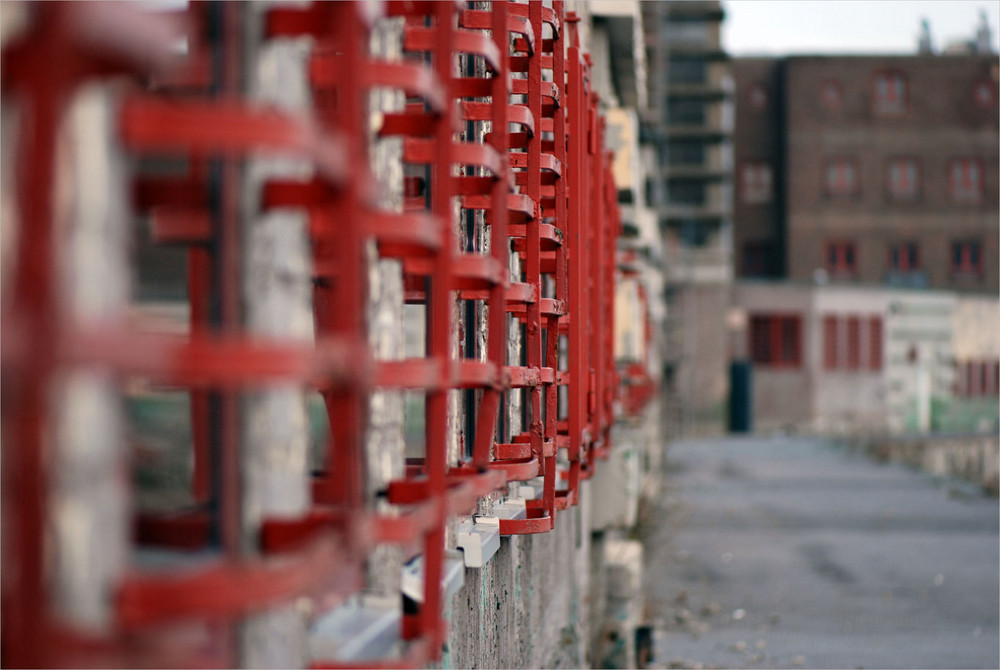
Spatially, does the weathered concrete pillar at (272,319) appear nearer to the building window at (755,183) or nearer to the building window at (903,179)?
the building window at (903,179)

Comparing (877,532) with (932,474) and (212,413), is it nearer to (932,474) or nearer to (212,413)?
(932,474)

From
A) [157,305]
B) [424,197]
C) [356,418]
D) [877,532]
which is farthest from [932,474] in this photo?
[356,418]

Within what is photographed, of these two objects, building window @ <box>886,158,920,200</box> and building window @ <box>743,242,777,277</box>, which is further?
building window @ <box>743,242,777,277</box>

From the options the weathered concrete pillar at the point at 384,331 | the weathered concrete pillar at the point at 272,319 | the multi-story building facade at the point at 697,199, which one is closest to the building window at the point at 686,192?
the multi-story building facade at the point at 697,199

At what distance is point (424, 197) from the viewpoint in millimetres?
3949

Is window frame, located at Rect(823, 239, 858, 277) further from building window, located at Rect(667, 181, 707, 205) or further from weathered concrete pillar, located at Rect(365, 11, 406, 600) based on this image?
weathered concrete pillar, located at Rect(365, 11, 406, 600)

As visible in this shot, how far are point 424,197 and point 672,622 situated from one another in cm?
739

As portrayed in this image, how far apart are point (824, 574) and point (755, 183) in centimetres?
3934

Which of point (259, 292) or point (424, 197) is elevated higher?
point (424, 197)

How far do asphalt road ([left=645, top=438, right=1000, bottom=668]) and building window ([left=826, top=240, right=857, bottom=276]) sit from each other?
27524 millimetres

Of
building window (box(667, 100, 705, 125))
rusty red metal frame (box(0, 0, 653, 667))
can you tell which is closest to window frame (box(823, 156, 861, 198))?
building window (box(667, 100, 705, 125))

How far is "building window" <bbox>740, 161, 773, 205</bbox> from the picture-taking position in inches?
1975

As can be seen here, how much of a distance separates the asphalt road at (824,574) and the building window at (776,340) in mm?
19261

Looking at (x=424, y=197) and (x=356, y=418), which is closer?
(x=356, y=418)
